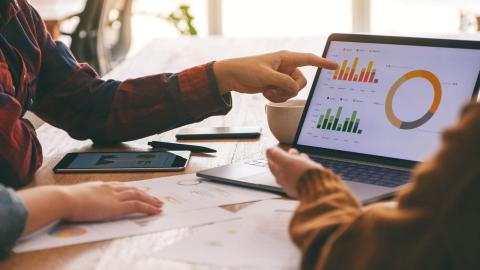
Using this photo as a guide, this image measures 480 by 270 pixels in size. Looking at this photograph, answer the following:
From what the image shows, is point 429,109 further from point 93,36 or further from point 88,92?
point 93,36

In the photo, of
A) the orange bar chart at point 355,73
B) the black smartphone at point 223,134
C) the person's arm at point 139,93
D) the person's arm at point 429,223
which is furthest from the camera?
the black smartphone at point 223,134

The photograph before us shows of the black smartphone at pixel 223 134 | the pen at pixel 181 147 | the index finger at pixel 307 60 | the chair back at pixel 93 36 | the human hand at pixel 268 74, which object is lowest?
the chair back at pixel 93 36

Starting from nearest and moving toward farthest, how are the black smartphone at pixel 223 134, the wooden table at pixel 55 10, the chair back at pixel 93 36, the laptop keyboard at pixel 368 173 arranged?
the laptop keyboard at pixel 368 173
the black smartphone at pixel 223 134
the chair back at pixel 93 36
the wooden table at pixel 55 10

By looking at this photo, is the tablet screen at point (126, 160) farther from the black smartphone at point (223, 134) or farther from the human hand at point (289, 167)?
the human hand at point (289, 167)

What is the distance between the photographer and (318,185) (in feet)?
2.56

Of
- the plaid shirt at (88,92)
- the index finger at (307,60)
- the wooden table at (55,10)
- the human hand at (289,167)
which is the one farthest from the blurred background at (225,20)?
the human hand at (289,167)

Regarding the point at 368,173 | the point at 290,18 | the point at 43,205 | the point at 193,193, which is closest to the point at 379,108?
the point at 368,173

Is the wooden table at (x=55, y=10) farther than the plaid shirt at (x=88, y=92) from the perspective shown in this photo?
Yes

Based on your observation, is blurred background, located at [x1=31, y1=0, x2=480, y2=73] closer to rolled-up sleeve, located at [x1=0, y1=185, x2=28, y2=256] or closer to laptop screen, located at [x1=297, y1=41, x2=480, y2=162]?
laptop screen, located at [x1=297, y1=41, x2=480, y2=162]

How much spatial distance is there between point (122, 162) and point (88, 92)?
262mm

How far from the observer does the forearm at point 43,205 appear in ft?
2.83

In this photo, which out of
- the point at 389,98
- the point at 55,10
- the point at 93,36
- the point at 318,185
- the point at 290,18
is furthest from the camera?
the point at 290,18

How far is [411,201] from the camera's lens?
611 millimetres

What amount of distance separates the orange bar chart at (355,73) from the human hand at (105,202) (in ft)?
1.36
